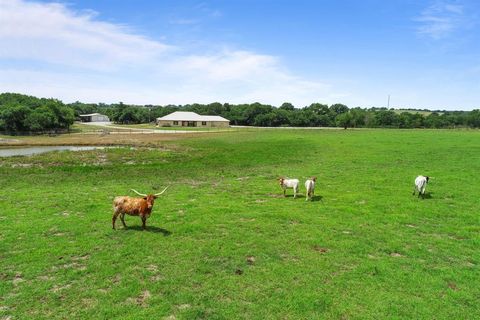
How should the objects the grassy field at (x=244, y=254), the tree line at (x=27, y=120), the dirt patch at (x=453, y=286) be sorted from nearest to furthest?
the grassy field at (x=244, y=254) → the dirt patch at (x=453, y=286) → the tree line at (x=27, y=120)

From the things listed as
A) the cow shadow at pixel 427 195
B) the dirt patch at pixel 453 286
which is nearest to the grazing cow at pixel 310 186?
the cow shadow at pixel 427 195

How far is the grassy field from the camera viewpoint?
26.9ft

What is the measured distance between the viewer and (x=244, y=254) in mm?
11125

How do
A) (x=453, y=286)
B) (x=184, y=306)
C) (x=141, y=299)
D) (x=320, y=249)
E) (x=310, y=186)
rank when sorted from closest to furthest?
(x=184, y=306) < (x=141, y=299) < (x=453, y=286) < (x=320, y=249) < (x=310, y=186)

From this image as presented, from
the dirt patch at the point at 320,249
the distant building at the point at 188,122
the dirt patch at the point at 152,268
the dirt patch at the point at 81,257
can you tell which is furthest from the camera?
the distant building at the point at 188,122

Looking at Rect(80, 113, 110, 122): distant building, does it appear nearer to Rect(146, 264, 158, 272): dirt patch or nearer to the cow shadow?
the cow shadow

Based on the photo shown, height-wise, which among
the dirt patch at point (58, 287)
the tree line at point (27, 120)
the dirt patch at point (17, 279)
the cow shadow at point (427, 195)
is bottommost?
the dirt patch at point (58, 287)

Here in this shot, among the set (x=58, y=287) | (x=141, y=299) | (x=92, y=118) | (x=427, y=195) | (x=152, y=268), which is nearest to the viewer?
(x=141, y=299)

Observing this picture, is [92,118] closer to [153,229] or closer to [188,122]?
[188,122]

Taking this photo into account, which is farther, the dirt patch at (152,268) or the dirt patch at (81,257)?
the dirt patch at (81,257)

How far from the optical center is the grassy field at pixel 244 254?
8203 mm

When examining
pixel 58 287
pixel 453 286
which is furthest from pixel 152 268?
pixel 453 286

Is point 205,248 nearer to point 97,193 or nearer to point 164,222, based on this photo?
point 164,222

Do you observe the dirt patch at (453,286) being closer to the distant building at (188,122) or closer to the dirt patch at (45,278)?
the dirt patch at (45,278)
